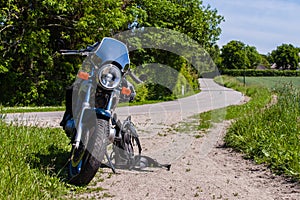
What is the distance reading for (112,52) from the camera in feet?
16.3

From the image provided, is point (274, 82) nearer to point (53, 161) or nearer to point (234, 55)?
point (53, 161)

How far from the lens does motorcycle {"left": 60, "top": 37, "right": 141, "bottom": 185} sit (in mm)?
4648

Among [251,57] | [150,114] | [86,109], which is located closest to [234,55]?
[251,57]

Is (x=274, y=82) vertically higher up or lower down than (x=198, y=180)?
higher up

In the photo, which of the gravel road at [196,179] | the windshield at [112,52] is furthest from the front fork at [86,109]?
the gravel road at [196,179]

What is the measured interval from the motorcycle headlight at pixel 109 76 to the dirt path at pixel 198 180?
1.23 meters

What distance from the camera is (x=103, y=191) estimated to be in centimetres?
490

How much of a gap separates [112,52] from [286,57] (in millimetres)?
116100

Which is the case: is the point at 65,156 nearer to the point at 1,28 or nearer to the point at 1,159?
the point at 1,159

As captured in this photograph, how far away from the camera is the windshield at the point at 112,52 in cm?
491

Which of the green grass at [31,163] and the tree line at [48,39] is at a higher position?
the tree line at [48,39]

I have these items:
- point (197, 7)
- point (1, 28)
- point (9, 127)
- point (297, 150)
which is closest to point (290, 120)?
point (297, 150)

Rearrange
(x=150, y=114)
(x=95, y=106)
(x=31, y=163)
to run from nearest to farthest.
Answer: (x=95, y=106) < (x=31, y=163) < (x=150, y=114)

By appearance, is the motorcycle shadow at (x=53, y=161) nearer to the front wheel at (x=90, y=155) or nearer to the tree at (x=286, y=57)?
the front wheel at (x=90, y=155)
